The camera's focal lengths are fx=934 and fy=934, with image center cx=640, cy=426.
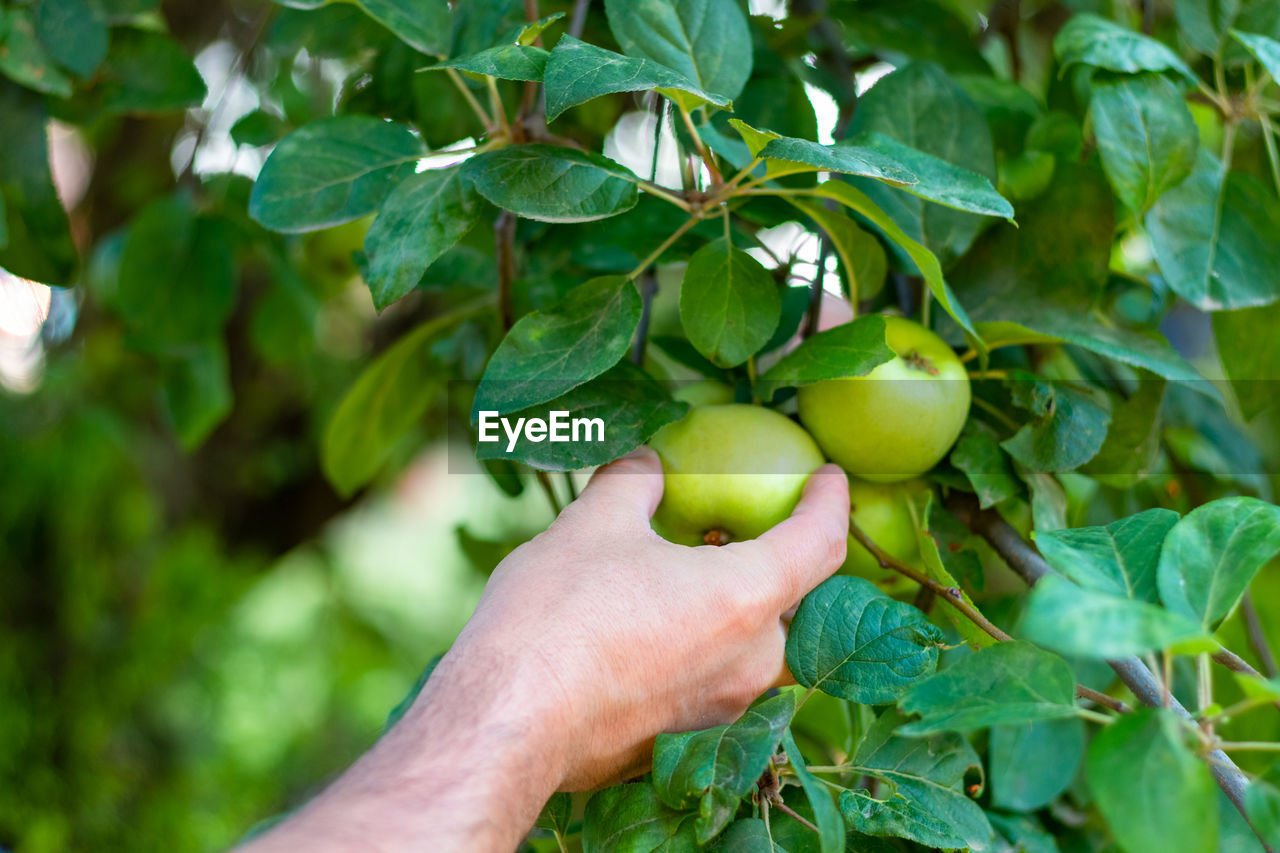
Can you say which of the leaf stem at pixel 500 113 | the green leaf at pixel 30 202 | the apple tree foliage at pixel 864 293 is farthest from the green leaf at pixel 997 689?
the green leaf at pixel 30 202

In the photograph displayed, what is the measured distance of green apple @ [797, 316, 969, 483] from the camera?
21.6 inches

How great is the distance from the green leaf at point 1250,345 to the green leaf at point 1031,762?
30cm

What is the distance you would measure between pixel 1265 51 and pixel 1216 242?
122mm

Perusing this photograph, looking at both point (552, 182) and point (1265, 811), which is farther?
point (552, 182)

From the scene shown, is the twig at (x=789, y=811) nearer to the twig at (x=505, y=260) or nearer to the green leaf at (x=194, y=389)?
the twig at (x=505, y=260)

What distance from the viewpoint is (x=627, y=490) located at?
528 mm

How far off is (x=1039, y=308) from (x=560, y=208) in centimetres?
32

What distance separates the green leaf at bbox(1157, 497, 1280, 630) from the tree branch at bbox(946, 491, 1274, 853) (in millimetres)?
40

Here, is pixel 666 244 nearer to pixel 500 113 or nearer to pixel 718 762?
pixel 500 113

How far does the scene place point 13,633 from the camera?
1.85 metres

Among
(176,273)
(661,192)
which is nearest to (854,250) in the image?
(661,192)

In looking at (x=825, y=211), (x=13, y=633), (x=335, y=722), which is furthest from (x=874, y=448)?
(x=335, y=722)

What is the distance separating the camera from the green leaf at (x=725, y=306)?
1.75 ft

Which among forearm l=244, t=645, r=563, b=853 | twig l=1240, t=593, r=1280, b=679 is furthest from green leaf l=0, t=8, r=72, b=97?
twig l=1240, t=593, r=1280, b=679
